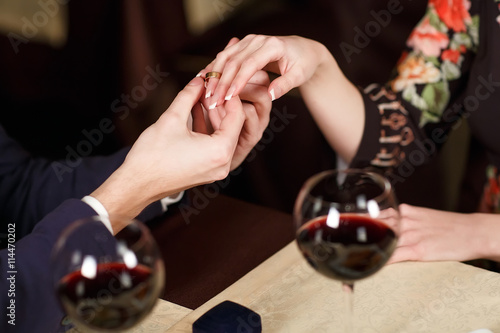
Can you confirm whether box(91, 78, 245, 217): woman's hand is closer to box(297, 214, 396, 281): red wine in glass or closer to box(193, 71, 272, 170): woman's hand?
box(193, 71, 272, 170): woman's hand

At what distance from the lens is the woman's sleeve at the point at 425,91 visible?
144cm

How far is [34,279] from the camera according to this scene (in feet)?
2.62

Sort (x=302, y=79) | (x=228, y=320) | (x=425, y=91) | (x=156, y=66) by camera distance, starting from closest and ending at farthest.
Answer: (x=228, y=320), (x=302, y=79), (x=425, y=91), (x=156, y=66)

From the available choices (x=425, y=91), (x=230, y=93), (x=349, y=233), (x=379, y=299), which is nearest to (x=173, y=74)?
(x=425, y=91)

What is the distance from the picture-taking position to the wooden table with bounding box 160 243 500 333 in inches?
32.6

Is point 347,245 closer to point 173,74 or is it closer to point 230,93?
point 230,93

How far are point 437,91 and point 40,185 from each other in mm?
874

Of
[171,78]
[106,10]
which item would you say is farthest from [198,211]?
[106,10]

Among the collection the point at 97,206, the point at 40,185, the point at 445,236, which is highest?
the point at 97,206

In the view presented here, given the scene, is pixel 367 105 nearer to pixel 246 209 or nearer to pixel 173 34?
pixel 246 209

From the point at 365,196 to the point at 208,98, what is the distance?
0.43 meters

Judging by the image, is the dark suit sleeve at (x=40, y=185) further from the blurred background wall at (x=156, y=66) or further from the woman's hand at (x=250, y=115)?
the blurred background wall at (x=156, y=66)

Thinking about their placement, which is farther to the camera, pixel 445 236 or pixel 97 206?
pixel 445 236

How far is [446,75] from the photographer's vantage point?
1.47 m
